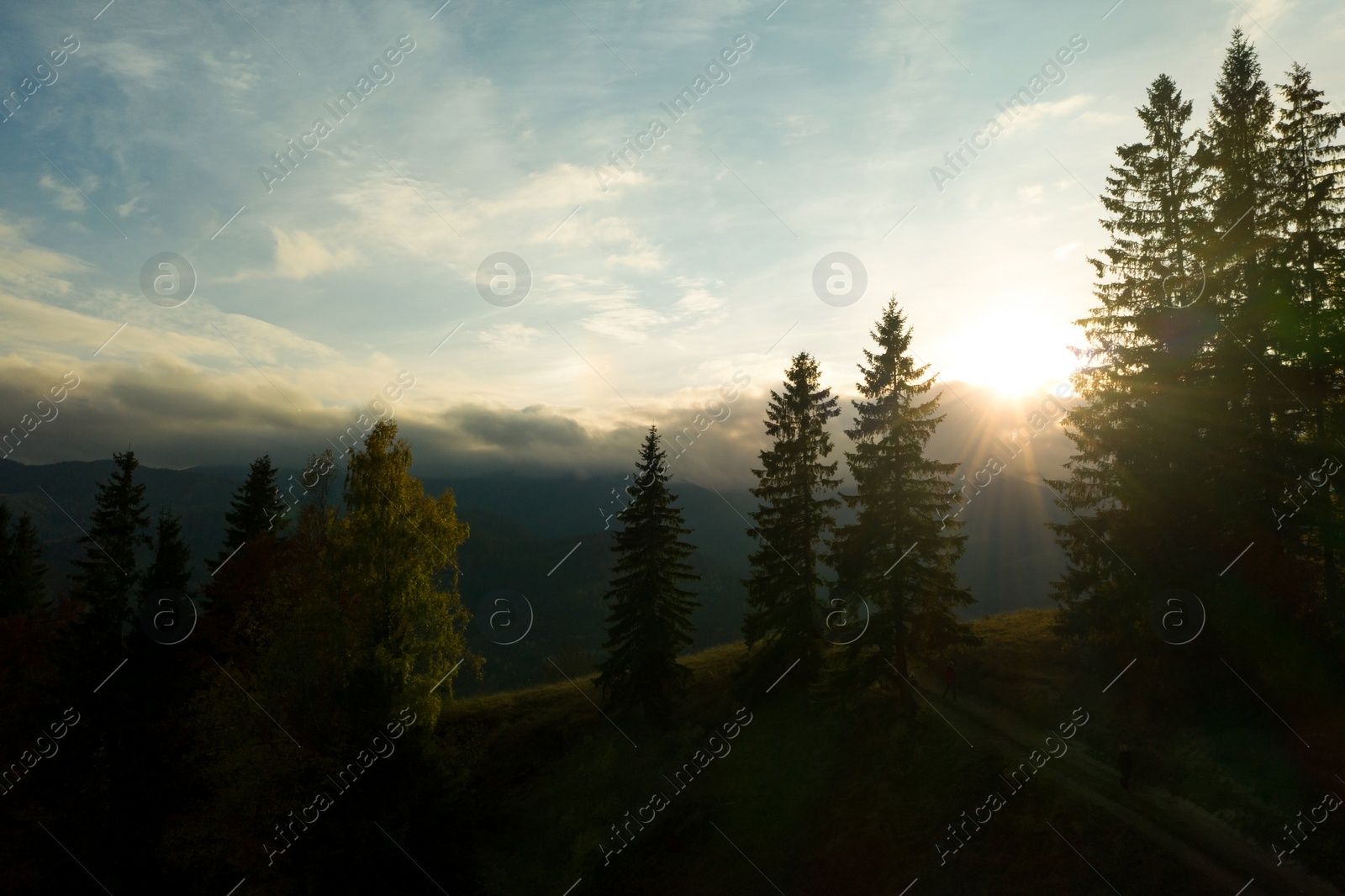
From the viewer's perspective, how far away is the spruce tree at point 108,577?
123 feet

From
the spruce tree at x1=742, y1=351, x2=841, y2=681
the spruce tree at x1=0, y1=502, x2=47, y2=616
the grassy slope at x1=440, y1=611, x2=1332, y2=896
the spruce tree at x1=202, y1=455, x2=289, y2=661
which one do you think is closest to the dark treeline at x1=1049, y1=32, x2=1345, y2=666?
the grassy slope at x1=440, y1=611, x2=1332, y2=896

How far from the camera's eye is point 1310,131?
24.0 meters

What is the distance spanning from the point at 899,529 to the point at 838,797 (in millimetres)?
10172

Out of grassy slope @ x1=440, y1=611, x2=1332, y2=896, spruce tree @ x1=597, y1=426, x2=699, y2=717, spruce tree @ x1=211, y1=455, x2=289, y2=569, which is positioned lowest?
grassy slope @ x1=440, y1=611, x2=1332, y2=896

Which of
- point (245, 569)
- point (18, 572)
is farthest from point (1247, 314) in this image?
point (18, 572)

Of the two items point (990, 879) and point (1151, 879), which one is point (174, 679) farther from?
point (1151, 879)

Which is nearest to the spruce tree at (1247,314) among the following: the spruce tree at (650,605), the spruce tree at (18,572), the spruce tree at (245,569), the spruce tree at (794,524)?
the spruce tree at (794,524)

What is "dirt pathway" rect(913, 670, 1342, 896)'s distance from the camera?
16.9 metres

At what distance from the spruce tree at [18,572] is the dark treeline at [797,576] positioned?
14282 millimetres

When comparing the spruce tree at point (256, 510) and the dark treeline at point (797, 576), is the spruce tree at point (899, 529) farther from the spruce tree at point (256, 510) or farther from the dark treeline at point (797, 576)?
the spruce tree at point (256, 510)

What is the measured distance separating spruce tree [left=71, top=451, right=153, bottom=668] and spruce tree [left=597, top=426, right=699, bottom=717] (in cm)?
2532

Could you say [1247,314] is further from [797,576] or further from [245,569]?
[245,569]

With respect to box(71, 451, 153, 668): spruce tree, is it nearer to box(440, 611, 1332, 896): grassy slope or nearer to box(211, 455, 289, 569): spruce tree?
box(211, 455, 289, 569): spruce tree

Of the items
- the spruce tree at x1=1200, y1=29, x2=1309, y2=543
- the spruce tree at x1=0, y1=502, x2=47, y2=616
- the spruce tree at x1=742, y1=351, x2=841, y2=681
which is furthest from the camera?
the spruce tree at x1=0, y1=502, x2=47, y2=616
